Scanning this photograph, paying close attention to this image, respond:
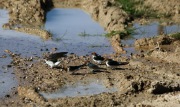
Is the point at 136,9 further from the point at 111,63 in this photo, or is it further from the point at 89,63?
the point at 89,63

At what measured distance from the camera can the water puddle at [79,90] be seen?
1186 cm

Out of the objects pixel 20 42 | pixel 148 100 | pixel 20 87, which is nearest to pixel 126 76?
pixel 148 100

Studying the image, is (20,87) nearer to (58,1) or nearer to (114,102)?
(114,102)

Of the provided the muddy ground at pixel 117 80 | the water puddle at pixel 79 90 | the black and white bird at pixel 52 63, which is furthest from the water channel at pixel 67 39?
the black and white bird at pixel 52 63

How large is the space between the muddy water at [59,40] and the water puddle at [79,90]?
140 cm

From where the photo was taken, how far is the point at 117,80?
12867 millimetres

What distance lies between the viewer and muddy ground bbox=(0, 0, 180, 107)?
36.9 feet

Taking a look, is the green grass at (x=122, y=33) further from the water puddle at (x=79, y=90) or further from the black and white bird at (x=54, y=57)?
the water puddle at (x=79, y=90)

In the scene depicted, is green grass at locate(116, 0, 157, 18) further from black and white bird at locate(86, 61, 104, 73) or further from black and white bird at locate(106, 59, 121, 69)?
black and white bird at locate(86, 61, 104, 73)

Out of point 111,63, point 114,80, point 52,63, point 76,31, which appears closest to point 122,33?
point 76,31

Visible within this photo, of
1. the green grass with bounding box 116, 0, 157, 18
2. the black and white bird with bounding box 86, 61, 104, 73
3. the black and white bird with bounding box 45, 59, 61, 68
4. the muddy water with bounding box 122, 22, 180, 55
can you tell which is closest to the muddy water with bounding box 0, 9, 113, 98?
the muddy water with bounding box 122, 22, 180, 55

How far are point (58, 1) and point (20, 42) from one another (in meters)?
6.95

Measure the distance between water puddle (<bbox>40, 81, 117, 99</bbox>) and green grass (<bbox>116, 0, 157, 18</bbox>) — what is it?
27.0 feet

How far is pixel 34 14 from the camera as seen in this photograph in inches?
801
